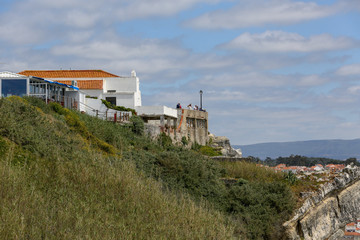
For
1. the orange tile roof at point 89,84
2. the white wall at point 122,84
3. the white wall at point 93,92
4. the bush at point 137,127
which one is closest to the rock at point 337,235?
the bush at point 137,127

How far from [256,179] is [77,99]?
1685 centimetres

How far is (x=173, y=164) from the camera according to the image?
21391mm

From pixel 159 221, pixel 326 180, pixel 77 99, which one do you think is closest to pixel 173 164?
pixel 326 180

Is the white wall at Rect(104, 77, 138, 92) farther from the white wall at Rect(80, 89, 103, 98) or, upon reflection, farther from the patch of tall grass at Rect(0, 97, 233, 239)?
the patch of tall grass at Rect(0, 97, 233, 239)

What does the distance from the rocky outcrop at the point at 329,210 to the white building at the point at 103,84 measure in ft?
68.9

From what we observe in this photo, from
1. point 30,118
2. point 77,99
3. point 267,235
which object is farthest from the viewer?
point 77,99

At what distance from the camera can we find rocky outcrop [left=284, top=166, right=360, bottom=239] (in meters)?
21.4

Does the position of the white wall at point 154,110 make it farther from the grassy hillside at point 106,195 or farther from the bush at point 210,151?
the grassy hillside at point 106,195

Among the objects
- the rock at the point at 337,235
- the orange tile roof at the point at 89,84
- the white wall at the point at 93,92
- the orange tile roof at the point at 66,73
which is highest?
the orange tile roof at the point at 66,73

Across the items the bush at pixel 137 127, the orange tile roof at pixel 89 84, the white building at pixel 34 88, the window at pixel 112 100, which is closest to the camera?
the white building at pixel 34 88

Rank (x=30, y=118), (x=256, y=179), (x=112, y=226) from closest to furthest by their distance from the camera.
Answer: (x=112, y=226) < (x=30, y=118) < (x=256, y=179)

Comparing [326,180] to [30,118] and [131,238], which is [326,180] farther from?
[131,238]

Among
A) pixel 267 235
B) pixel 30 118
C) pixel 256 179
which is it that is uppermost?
pixel 30 118

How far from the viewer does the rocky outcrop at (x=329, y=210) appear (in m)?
21.4
